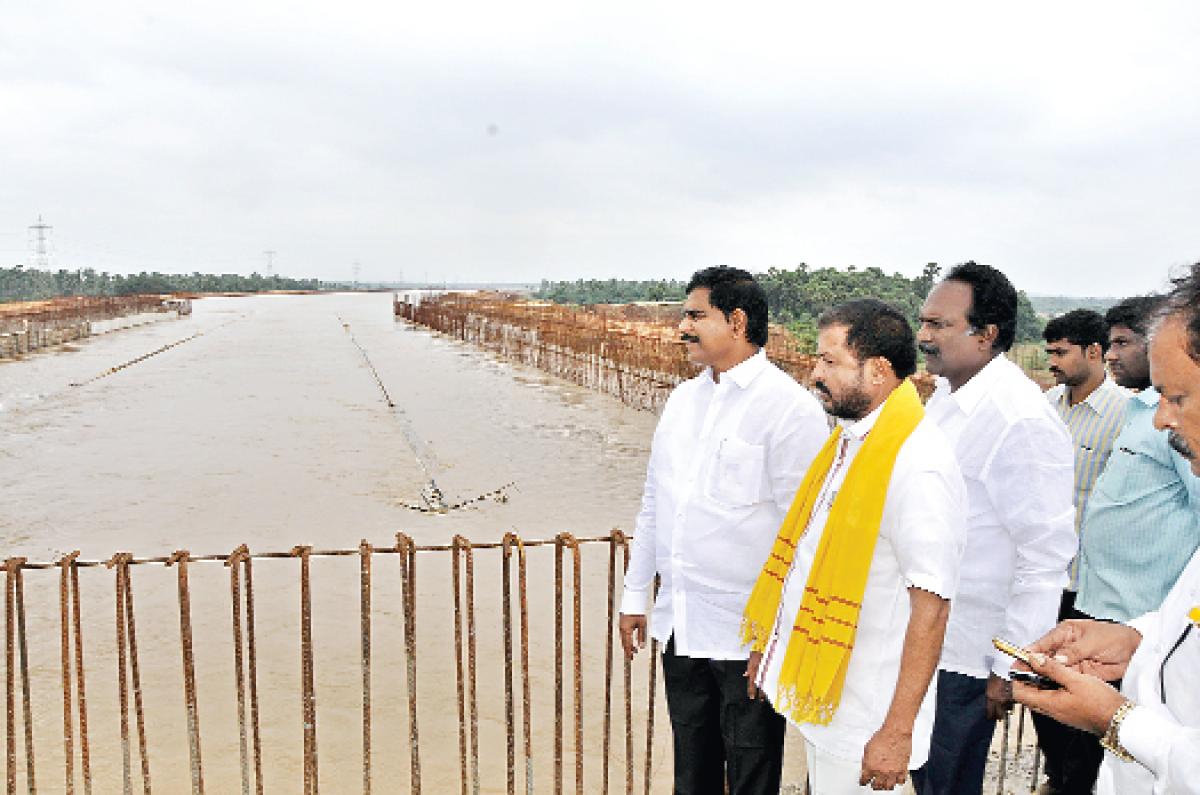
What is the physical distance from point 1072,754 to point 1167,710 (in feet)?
7.32

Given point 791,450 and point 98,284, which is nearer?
point 791,450

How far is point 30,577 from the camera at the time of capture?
8.19 meters

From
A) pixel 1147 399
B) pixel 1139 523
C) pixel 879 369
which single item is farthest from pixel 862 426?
pixel 1147 399

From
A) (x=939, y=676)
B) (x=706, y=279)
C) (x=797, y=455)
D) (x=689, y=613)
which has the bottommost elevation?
(x=939, y=676)

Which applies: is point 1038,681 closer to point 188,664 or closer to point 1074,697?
point 1074,697

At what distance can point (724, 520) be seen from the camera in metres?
2.77

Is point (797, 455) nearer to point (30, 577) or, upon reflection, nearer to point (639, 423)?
point (30, 577)

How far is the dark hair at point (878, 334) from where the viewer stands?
2.35m

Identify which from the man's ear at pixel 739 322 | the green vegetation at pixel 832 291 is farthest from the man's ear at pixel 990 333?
the green vegetation at pixel 832 291

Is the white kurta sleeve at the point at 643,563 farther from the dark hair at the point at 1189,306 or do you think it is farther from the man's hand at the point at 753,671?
the dark hair at the point at 1189,306

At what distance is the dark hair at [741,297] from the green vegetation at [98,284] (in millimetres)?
104127

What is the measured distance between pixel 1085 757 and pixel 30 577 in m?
8.76

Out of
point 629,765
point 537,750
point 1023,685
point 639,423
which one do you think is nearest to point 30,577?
point 537,750

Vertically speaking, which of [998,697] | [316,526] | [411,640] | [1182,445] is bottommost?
[316,526]
